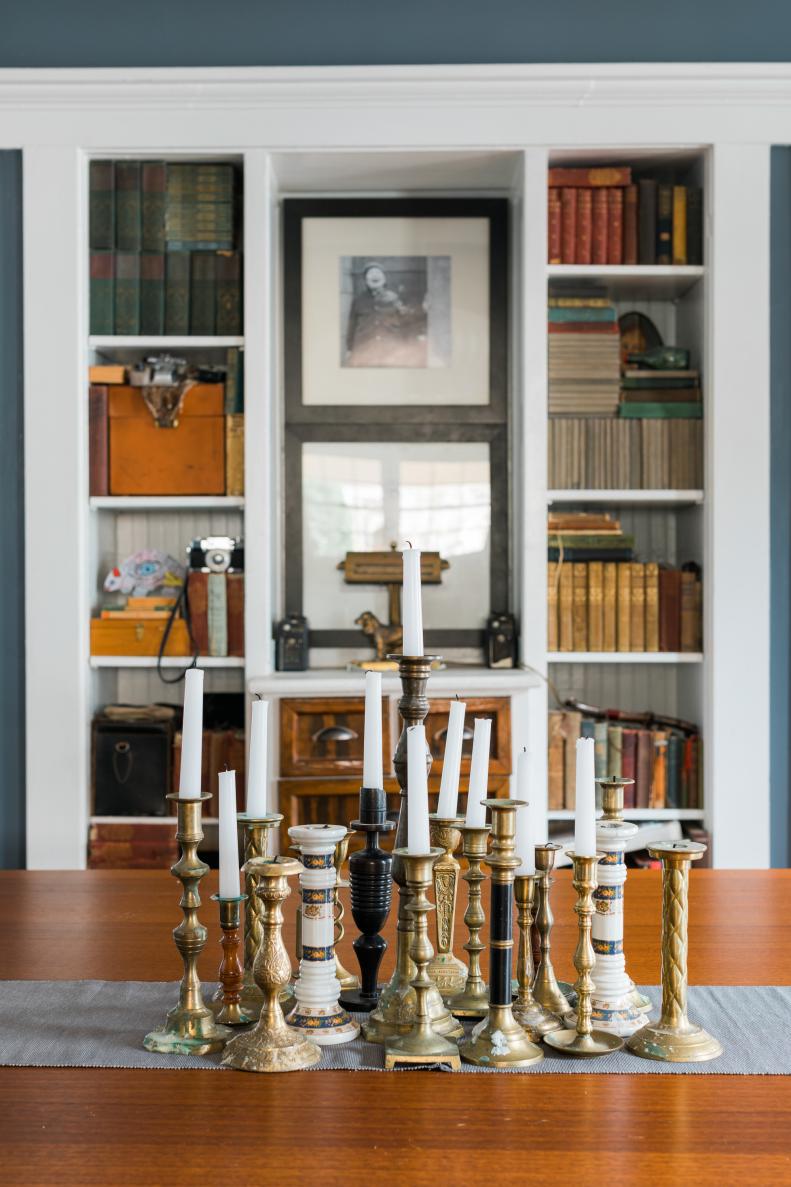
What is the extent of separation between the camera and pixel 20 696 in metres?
3.54

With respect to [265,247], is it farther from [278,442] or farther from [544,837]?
[544,837]

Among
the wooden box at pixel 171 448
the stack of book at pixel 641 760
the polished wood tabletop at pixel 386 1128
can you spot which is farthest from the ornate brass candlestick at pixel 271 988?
the wooden box at pixel 171 448

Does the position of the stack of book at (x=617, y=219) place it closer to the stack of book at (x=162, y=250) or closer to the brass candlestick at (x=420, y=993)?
the stack of book at (x=162, y=250)

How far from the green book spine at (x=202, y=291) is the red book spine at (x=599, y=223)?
1.13m

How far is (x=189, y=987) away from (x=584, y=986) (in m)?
0.37

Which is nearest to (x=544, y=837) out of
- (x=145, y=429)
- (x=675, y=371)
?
(x=675, y=371)

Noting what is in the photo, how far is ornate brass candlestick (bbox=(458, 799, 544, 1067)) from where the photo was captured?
107cm

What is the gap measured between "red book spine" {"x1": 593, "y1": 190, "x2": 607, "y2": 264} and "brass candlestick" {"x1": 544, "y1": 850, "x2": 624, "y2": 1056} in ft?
9.08

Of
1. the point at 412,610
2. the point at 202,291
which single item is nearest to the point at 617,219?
the point at 202,291

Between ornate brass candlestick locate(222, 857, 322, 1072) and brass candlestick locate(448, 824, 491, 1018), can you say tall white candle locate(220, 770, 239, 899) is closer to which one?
ornate brass candlestick locate(222, 857, 322, 1072)

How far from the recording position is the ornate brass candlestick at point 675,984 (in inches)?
43.2

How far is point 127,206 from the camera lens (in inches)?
139

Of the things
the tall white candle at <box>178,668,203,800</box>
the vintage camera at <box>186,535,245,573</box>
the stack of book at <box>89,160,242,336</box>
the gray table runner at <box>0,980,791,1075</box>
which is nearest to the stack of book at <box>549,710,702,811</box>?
the vintage camera at <box>186,535,245,573</box>

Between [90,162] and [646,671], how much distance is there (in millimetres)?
2333
